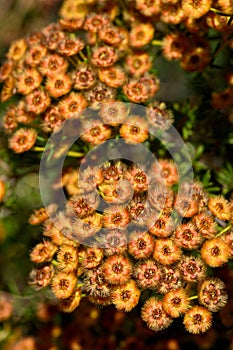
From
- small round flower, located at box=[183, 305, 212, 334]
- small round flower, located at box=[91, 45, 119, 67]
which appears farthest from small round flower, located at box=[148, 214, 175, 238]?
small round flower, located at box=[91, 45, 119, 67]

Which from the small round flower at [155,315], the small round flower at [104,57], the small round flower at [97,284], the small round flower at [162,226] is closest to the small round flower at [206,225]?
the small round flower at [162,226]

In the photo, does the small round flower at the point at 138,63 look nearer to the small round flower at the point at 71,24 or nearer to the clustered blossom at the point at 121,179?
the clustered blossom at the point at 121,179

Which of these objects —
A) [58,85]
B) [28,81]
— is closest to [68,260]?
[58,85]

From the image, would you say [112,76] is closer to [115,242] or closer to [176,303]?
[115,242]

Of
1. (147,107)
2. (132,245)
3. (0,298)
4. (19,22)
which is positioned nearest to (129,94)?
(147,107)

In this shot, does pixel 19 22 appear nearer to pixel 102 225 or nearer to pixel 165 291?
pixel 102 225
